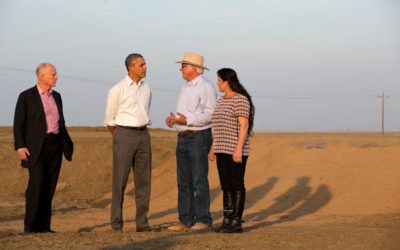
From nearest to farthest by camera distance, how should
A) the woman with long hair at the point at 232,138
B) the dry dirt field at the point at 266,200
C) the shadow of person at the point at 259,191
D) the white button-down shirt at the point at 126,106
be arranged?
1. the dry dirt field at the point at 266,200
2. the woman with long hair at the point at 232,138
3. the white button-down shirt at the point at 126,106
4. the shadow of person at the point at 259,191

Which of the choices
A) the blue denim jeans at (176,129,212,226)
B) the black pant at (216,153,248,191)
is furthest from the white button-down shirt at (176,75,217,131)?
the black pant at (216,153,248,191)

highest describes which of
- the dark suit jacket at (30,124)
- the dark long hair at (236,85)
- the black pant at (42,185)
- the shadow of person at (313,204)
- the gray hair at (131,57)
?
the gray hair at (131,57)

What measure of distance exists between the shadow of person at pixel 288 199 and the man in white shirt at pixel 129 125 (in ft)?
11.5

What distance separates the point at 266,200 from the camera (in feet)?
47.9

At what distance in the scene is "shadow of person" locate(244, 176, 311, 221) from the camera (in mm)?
12633

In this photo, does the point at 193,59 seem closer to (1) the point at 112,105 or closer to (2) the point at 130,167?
(1) the point at 112,105

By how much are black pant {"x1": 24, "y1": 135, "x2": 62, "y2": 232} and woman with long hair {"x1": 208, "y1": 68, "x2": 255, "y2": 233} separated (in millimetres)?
1836

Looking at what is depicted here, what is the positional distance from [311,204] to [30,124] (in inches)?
275

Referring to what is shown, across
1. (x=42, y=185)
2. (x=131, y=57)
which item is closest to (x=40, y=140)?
(x=42, y=185)

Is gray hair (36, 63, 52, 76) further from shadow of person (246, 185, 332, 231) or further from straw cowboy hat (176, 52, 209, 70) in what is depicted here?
shadow of person (246, 185, 332, 231)

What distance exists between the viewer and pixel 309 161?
17.5 meters

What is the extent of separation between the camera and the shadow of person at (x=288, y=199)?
41.4 ft

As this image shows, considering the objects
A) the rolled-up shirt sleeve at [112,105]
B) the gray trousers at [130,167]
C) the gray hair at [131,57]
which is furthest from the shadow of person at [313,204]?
the gray hair at [131,57]

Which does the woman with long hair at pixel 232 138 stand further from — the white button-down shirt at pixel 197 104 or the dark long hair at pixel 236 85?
the white button-down shirt at pixel 197 104
